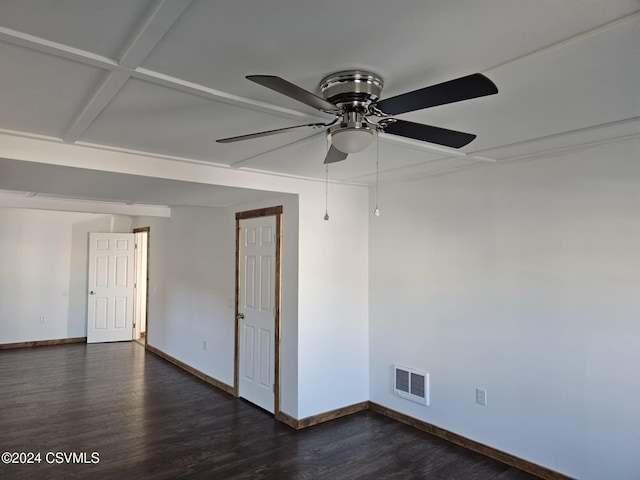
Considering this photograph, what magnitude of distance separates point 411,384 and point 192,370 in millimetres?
3178

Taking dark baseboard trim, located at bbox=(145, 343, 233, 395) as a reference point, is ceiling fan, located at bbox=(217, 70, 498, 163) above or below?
above

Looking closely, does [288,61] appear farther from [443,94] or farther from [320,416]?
[320,416]

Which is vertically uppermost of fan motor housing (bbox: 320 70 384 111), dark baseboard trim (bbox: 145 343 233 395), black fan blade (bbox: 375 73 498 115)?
fan motor housing (bbox: 320 70 384 111)

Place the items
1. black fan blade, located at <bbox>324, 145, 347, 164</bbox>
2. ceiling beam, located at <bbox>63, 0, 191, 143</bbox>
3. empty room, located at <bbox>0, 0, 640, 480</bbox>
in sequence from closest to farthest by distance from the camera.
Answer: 1. ceiling beam, located at <bbox>63, 0, 191, 143</bbox>
2. empty room, located at <bbox>0, 0, 640, 480</bbox>
3. black fan blade, located at <bbox>324, 145, 347, 164</bbox>

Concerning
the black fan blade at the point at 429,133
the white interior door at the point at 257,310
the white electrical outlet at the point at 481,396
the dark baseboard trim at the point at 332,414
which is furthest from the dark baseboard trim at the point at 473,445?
the black fan blade at the point at 429,133

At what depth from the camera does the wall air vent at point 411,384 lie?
3.92m

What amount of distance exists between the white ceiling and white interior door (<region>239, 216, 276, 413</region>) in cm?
196

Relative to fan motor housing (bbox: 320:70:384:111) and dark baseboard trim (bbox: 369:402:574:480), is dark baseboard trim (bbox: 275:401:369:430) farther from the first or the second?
fan motor housing (bbox: 320:70:384:111)

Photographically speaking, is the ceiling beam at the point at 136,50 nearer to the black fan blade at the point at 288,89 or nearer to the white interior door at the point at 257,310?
the black fan blade at the point at 288,89

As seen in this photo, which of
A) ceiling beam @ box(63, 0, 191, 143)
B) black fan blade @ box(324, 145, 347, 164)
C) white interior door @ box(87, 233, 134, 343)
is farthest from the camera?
white interior door @ box(87, 233, 134, 343)

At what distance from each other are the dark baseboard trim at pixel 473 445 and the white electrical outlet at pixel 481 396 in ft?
1.11

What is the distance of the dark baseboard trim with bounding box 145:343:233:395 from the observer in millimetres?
5072

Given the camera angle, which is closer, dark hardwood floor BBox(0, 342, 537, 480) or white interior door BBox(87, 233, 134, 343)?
dark hardwood floor BBox(0, 342, 537, 480)

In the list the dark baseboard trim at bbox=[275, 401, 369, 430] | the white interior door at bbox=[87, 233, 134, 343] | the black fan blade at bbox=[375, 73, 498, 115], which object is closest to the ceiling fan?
the black fan blade at bbox=[375, 73, 498, 115]
